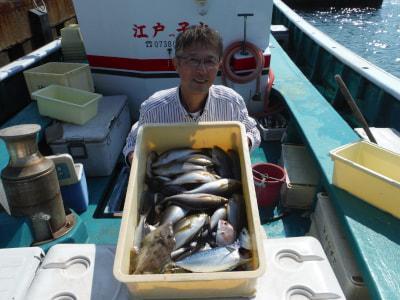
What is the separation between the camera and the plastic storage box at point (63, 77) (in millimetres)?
4207

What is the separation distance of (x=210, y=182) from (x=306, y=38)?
6285 mm

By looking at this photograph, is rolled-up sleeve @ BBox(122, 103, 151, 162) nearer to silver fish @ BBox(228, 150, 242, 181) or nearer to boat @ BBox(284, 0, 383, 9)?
silver fish @ BBox(228, 150, 242, 181)

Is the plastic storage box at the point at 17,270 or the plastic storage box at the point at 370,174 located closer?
the plastic storage box at the point at 17,270

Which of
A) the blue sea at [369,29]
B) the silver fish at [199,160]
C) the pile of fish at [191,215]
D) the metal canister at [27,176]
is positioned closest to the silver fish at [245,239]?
the pile of fish at [191,215]

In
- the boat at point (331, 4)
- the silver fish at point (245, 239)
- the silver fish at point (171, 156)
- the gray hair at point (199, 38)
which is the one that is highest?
the gray hair at point (199, 38)

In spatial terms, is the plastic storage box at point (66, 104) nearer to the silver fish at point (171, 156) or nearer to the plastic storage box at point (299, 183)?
the silver fish at point (171, 156)

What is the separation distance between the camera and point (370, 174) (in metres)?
2.14

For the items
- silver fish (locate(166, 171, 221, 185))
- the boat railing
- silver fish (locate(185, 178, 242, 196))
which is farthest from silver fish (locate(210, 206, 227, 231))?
the boat railing

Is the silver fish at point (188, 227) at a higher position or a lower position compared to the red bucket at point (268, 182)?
higher

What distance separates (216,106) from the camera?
2.47 meters

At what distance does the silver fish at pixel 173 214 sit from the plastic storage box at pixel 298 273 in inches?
18.6

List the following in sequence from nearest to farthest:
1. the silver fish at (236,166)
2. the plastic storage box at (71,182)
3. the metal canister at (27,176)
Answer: the silver fish at (236,166) < the metal canister at (27,176) < the plastic storage box at (71,182)

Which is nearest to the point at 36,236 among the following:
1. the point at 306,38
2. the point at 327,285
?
the point at 327,285

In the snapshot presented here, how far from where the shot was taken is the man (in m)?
2.12
